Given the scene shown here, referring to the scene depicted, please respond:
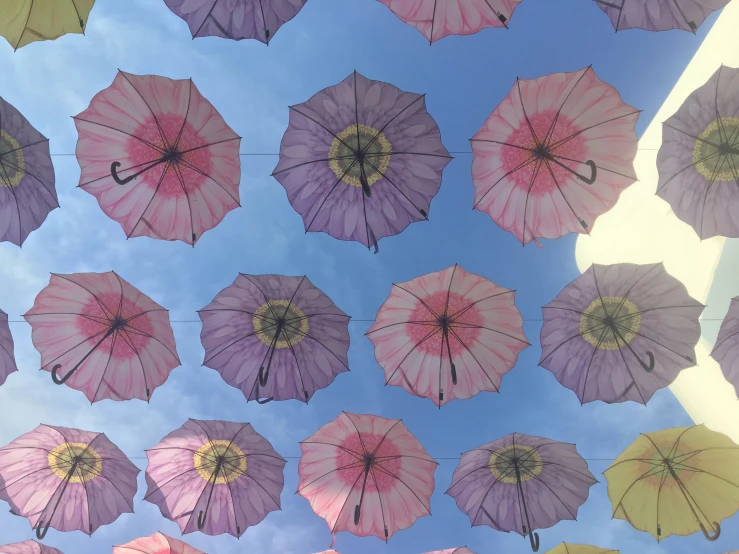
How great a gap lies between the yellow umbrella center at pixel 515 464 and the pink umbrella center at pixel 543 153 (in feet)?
15.6

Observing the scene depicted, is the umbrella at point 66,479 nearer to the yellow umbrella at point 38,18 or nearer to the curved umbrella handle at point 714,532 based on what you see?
the yellow umbrella at point 38,18

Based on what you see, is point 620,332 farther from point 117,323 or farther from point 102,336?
point 102,336

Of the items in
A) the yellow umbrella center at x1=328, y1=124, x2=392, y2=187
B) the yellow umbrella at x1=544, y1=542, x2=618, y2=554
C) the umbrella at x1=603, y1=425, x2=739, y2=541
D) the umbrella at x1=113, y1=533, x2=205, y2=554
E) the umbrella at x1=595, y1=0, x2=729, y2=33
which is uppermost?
the umbrella at x1=595, y1=0, x2=729, y2=33

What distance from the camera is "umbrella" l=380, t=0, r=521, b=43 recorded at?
704cm

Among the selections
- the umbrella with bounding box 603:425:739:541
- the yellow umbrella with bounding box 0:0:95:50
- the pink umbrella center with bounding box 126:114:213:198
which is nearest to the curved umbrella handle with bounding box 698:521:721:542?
the umbrella with bounding box 603:425:739:541

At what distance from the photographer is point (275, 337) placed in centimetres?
938

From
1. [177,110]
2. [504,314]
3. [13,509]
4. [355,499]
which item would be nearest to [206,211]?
[177,110]

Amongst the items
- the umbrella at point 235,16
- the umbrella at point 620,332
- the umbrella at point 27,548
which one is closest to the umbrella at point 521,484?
the umbrella at point 620,332

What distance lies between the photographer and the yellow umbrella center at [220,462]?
32.3ft

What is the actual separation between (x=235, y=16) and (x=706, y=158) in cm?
715

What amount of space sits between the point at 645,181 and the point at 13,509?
13041 millimetres

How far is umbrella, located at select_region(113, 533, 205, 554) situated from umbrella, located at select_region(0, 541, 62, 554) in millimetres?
1403

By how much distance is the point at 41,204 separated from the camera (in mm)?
8273

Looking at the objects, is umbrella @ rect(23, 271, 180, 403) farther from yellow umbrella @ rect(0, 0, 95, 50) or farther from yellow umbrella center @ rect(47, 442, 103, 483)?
yellow umbrella @ rect(0, 0, 95, 50)
